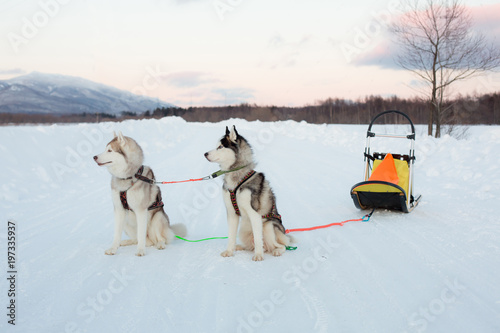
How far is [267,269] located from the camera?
368 centimetres

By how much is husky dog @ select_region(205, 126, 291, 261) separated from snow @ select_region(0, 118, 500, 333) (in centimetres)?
21

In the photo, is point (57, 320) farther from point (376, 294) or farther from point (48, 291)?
point (376, 294)

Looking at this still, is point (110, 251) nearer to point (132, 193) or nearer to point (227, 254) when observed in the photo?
point (132, 193)

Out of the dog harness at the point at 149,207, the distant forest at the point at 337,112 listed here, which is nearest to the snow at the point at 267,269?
the dog harness at the point at 149,207

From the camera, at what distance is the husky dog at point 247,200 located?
3.98 meters

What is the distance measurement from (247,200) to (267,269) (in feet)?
2.62

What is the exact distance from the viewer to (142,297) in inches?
120

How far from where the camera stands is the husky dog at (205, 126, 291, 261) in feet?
13.1

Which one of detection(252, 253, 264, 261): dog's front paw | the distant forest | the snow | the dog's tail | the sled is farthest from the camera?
the distant forest

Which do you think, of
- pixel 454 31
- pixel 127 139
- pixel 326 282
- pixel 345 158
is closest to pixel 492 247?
pixel 326 282

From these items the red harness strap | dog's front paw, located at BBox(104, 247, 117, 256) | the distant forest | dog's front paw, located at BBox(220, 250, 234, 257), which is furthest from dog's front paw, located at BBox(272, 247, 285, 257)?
the distant forest

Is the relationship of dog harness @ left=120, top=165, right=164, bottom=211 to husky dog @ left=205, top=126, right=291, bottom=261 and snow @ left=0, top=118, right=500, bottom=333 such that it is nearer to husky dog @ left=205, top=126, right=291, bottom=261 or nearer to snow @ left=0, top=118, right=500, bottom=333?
snow @ left=0, top=118, right=500, bottom=333

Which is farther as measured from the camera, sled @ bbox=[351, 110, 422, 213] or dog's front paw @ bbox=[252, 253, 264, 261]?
sled @ bbox=[351, 110, 422, 213]

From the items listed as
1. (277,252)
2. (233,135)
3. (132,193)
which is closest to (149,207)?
(132,193)
